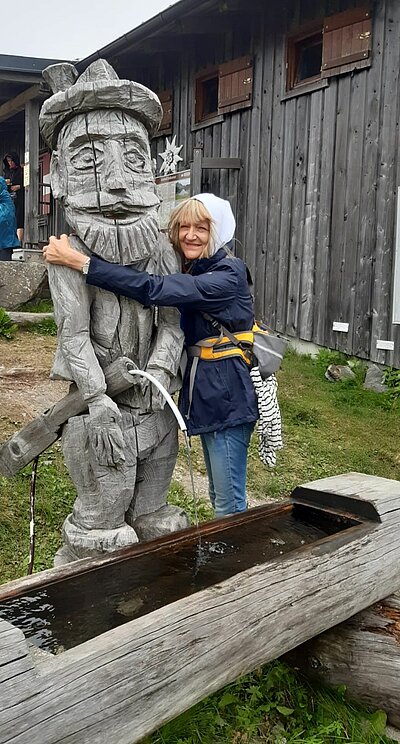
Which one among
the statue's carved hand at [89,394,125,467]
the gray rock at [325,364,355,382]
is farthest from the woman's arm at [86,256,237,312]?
the gray rock at [325,364,355,382]

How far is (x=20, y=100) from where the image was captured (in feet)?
35.0

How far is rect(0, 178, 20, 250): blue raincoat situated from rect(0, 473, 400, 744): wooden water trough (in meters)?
6.80

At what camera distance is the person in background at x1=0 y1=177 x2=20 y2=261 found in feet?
28.8

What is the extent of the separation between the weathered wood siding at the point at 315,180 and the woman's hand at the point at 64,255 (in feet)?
15.8

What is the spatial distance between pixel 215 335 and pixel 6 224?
6715 mm

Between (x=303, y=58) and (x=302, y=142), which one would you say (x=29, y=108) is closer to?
(x=303, y=58)

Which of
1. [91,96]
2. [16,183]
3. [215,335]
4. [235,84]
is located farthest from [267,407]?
[16,183]

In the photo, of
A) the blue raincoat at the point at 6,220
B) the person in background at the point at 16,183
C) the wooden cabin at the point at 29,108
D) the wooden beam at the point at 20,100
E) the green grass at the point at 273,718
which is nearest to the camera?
the green grass at the point at 273,718

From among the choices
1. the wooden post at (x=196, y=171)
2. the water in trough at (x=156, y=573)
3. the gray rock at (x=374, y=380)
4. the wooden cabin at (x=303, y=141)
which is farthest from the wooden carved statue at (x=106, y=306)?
the wooden post at (x=196, y=171)

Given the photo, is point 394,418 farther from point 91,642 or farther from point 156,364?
point 91,642

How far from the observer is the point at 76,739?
176 cm

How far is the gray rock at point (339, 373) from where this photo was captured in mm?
7312

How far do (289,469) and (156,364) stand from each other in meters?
2.85

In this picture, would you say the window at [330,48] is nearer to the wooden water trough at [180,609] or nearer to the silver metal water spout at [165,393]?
the wooden water trough at [180,609]
